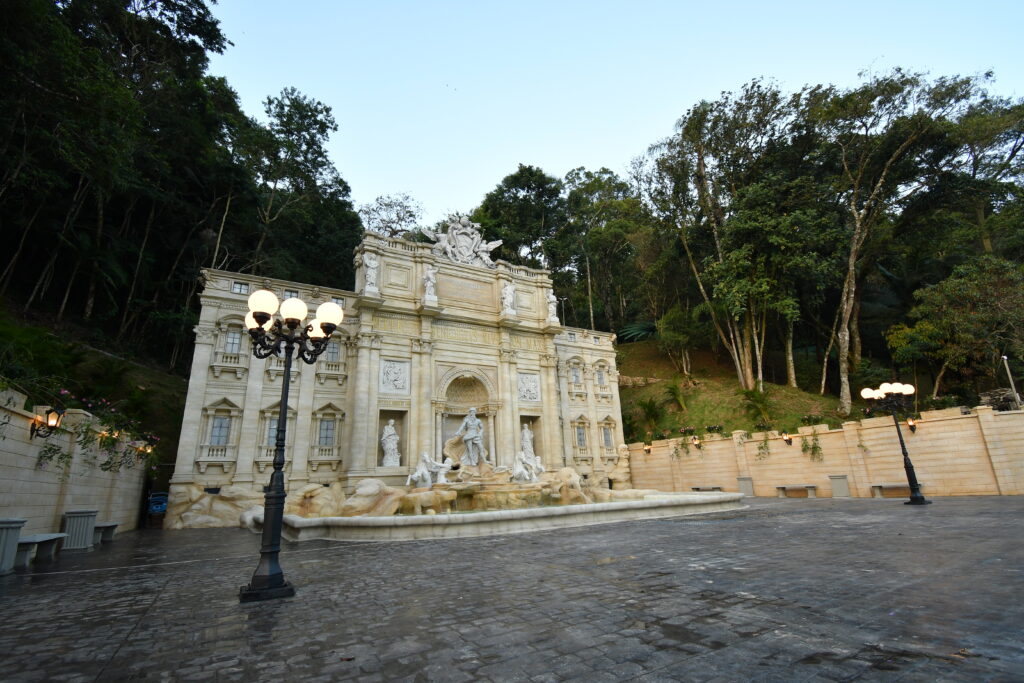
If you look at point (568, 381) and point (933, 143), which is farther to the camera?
point (568, 381)

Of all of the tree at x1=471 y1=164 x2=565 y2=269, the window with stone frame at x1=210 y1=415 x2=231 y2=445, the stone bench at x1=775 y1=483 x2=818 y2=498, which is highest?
the tree at x1=471 y1=164 x2=565 y2=269

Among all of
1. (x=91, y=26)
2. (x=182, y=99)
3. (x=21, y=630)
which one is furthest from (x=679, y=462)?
(x=182, y=99)

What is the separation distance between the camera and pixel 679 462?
81.6ft

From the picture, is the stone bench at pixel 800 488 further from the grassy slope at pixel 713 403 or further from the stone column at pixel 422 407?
the stone column at pixel 422 407

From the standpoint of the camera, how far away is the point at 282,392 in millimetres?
6660

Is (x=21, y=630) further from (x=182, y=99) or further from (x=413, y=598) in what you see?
(x=182, y=99)

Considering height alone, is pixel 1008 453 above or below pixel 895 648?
above

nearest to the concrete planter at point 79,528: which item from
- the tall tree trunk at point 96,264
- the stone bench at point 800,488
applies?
the tall tree trunk at point 96,264

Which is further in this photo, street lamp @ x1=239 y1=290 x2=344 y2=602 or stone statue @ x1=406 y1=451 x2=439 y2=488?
stone statue @ x1=406 y1=451 x2=439 y2=488

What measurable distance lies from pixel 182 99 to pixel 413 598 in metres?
30.2

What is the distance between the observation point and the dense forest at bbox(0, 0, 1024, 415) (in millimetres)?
21203

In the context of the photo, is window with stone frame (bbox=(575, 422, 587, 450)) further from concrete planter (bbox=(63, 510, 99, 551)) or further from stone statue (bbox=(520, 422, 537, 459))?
concrete planter (bbox=(63, 510, 99, 551))

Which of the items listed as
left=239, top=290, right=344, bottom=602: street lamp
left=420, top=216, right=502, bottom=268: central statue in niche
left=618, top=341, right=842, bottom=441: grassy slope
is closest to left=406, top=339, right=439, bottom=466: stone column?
left=420, top=216, right=502, bottom=268: central statue in niche

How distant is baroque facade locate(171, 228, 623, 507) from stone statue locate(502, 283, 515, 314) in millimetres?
76
